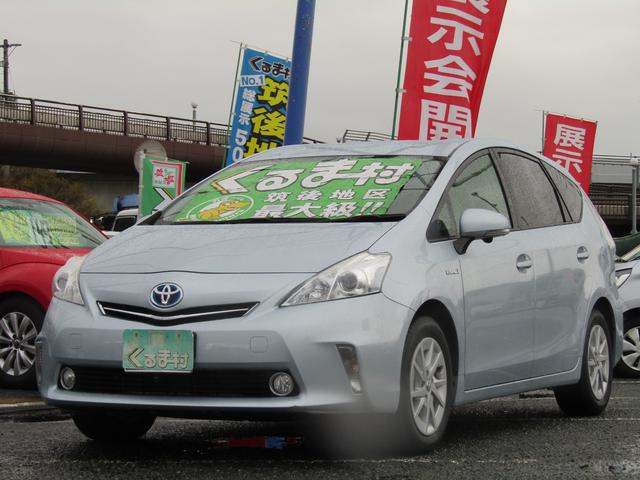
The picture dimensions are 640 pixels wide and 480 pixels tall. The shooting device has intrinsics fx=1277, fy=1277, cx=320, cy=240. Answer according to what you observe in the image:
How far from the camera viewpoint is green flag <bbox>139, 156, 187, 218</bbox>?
1964 centimetres

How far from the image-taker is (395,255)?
5680 millimetres

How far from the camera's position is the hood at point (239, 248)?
218 inches

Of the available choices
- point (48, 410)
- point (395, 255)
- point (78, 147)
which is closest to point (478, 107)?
point (48, 410)

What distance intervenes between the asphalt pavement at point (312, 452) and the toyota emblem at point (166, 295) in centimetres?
71

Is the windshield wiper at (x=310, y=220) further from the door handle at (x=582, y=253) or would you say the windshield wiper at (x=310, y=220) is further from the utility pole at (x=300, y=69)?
the utility pole at (x=300, y=69)

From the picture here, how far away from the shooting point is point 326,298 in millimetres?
5375

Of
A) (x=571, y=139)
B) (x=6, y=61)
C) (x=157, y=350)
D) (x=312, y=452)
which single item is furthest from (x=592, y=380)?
(x=6, y=61)

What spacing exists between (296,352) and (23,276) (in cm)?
530

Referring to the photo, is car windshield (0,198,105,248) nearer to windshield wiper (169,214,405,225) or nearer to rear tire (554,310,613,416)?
windshield wiper (169,214,405,225)

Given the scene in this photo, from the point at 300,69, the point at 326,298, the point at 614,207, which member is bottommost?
the point at 614,207

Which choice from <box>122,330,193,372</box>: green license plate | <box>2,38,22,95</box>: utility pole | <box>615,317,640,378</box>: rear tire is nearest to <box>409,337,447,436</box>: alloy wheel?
<box>122,330,193,372</box>: green license plate

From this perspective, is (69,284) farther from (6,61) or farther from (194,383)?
(6,61)

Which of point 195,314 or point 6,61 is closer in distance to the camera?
point 195,314

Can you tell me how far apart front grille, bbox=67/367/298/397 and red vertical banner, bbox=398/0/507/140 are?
31.9 ft
